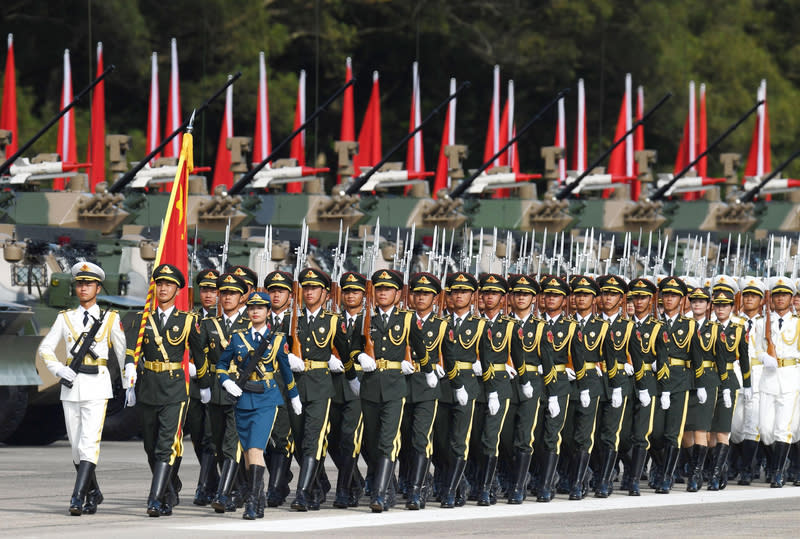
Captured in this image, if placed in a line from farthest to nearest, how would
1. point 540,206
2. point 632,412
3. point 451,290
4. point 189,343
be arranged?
point 540,206
point 632,412
point 451,290
point 189,343

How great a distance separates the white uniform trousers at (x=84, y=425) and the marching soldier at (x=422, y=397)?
205cm

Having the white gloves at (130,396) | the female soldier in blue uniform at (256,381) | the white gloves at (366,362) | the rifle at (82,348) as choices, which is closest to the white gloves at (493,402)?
the white gloves at (366,362)

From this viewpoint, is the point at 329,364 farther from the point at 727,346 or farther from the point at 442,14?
the point at 442,14

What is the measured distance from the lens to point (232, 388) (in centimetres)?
1334

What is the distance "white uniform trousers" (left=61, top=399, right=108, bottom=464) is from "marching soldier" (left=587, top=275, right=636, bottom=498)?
395 cm

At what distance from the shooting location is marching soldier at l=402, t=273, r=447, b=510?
557 inches

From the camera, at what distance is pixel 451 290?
14.9m

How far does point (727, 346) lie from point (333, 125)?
29622 mm

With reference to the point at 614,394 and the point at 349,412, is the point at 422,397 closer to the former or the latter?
the point at 349,412

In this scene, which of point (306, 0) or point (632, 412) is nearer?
point (632, 412)

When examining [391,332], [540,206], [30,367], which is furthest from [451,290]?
[540,206]

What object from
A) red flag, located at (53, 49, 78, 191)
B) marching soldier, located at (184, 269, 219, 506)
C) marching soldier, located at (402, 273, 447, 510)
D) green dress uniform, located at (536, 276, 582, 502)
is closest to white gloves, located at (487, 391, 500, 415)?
marching soldier, located at (402, 273, 447, 510)

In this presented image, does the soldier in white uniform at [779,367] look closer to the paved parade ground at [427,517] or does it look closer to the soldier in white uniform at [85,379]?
the paved parade ground at [427,517]

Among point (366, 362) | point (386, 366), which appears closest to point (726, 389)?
point (386, 366)
